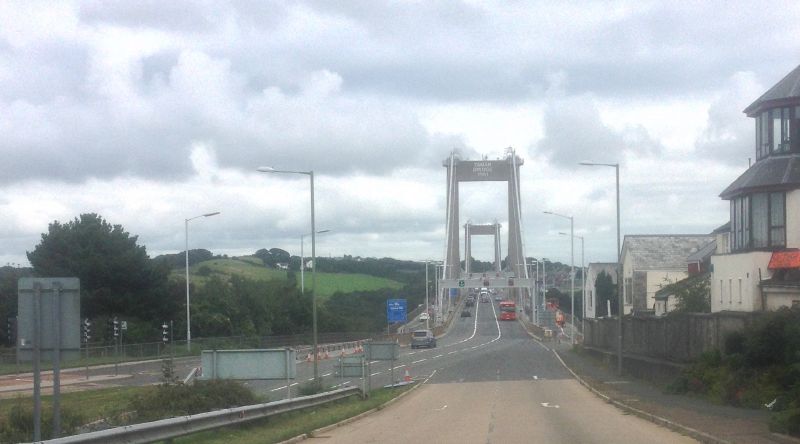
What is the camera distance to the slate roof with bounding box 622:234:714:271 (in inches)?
2958

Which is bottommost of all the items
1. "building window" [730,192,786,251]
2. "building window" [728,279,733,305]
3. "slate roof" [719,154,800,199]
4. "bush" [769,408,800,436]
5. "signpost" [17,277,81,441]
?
"bush" [769,408,800,436]

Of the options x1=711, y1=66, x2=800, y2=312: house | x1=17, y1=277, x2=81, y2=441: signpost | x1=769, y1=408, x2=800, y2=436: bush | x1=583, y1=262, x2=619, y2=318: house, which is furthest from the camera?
x1=583, y1=262, x2=619, y2=318: house

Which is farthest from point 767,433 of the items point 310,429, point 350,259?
point 350,259

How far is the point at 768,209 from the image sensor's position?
38281 millimetres

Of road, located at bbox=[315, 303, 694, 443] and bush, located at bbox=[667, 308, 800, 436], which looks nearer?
road, located at bbox=[315, 303, 694, 443]

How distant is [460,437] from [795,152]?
951 inches

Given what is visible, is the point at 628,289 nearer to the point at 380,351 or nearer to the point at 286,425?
the point at 380,351

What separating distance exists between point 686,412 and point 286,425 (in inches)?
382

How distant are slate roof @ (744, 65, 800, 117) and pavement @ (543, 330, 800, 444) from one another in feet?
37.9

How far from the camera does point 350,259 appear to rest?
548 ft

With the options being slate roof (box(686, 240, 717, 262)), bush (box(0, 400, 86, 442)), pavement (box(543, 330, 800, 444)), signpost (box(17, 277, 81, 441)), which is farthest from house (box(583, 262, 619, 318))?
signpost (box(17, 277, 81, 441))

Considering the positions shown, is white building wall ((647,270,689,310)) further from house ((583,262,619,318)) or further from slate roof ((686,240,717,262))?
house ((583,262,619,318))

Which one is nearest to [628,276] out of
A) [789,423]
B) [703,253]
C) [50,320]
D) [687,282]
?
[703,253]

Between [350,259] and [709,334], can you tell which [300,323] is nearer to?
[709,334]
